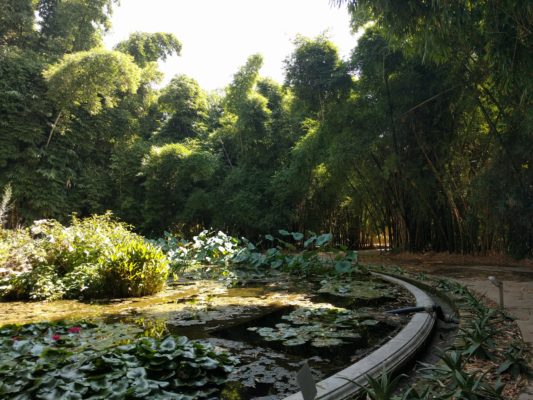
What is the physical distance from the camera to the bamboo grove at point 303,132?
587 centimetres

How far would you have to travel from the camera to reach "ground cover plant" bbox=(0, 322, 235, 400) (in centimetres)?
161

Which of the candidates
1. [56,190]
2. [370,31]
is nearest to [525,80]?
[370,31]

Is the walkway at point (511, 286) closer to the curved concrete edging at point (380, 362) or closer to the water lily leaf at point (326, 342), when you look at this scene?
the curved concrete edging at point (380, 362)

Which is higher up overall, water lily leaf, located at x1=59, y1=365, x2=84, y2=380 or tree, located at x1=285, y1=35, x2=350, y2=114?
tree, located at x1=285, y1=35, x2=350, y2=114

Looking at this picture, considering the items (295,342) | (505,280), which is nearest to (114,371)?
(295,342)

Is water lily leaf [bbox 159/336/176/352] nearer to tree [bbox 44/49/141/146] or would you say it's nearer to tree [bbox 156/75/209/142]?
tree [bbox 44/49/141/146]

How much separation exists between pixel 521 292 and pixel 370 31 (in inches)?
253

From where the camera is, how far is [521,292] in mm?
4176

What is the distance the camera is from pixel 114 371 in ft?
5.87

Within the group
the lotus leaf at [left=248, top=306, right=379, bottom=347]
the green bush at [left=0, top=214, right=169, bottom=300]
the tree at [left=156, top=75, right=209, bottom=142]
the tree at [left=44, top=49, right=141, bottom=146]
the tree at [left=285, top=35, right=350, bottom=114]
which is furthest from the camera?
the tree at [left=156, top=75, right=209, bottom=142]

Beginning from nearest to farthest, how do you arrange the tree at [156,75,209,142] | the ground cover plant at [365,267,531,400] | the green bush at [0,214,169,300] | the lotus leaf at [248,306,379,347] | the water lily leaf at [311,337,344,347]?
the ground cover plant at [365,267,531,400], the water lily leaf at [311,337,344,347], the lotus leaf at [248,306,379,347], the green bush at [0,214,169,300], the tree at [156,75,209,142]

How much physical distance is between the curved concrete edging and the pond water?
167mm

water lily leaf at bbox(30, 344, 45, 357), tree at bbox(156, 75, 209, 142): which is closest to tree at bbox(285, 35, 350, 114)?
tree at bbox(156, 75, 209, 142)

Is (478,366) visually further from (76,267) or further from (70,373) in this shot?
(76,267)
